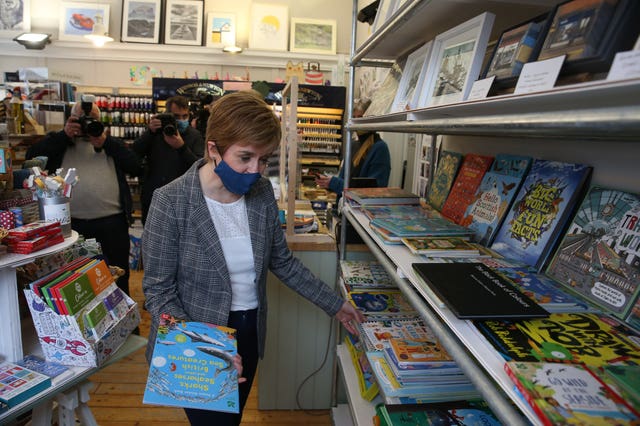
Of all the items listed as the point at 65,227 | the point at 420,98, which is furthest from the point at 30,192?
the point at 420,98

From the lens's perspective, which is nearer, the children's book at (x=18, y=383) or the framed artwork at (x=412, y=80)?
the children's book at (x=18, y=383)

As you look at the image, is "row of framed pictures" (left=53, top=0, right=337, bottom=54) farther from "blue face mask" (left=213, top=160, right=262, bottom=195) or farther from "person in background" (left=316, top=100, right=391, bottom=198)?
"blue face mask" (left=213, top=160, right=262, bottom=195)

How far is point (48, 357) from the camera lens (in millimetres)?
1427

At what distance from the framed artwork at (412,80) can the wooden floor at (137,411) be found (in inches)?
76.9

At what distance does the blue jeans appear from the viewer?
4.76 feet

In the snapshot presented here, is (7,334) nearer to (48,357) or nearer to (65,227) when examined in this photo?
(48,357)

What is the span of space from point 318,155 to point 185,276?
559 centimetres

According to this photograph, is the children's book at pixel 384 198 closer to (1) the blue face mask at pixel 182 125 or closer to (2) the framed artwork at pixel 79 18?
(1) the blue face mask at pixel 182 125

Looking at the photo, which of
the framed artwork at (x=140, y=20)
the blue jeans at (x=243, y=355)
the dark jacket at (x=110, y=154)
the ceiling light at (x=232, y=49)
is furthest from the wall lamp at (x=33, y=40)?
the blue jeans at (x=243, y=355)

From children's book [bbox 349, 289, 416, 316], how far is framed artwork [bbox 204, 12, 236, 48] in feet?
22.0

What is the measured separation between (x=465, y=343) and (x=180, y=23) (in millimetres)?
7984

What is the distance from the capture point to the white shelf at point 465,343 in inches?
23.5

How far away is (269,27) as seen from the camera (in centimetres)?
741

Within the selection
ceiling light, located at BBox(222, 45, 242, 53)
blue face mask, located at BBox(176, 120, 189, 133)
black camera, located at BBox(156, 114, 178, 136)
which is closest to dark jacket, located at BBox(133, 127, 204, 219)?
black camera, located at BBox(156, 114, 178, 136)
